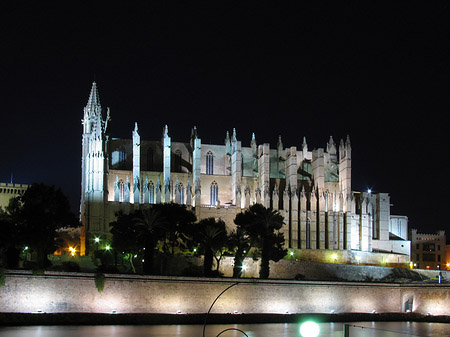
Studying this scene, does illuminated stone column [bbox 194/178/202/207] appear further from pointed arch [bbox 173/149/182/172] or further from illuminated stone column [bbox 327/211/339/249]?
illuminated stone column [bbox 327/211/339/249]

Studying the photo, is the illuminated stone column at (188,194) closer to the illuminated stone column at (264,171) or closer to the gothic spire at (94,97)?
the illuminated stone column at (264,171)

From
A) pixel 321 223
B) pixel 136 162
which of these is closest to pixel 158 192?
pixel 136 162

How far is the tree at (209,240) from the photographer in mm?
54131

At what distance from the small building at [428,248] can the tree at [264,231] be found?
40.0 metres

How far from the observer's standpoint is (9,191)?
7588 centimetres

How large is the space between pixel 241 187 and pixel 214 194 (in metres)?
3.51

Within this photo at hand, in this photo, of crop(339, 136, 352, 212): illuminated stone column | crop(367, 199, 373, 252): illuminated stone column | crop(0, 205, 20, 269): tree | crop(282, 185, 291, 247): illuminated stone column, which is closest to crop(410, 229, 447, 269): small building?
crop(367, 199, 373, 252): illuminated stone column

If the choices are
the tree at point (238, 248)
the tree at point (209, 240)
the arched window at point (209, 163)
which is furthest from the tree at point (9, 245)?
the arched window at point (209, 163)

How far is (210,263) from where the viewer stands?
53844 mm

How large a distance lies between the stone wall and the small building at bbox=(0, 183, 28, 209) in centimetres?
3359

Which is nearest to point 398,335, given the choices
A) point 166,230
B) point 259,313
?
point 259,313

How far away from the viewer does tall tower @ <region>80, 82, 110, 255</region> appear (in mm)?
66688

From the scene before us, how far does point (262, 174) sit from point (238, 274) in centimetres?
2181

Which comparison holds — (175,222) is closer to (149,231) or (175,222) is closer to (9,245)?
(149,231)
